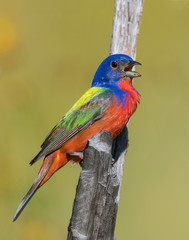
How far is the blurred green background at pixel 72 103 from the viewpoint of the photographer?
5.12m

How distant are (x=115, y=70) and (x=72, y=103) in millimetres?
1470

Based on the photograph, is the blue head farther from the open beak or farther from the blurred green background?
the blurred green background

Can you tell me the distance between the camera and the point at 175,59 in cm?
652

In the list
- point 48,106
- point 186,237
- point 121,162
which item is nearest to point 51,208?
point 121,162

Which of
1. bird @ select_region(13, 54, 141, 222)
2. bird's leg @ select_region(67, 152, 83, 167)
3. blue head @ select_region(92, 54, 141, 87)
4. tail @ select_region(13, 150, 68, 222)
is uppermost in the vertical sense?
blue head @ select_region(92, 54, 141, 87)

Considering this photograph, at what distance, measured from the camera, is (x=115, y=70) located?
4730 mm

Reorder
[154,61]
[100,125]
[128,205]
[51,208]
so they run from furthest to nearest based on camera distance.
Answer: [154,61] < [128,205] < [51,208] < [100,125]

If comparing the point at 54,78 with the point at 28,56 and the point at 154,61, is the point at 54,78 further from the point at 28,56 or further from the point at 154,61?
the point at 154,61

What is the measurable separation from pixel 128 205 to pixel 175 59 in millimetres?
→ 2029

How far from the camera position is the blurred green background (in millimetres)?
5117

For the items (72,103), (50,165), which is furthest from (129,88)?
(72,103)

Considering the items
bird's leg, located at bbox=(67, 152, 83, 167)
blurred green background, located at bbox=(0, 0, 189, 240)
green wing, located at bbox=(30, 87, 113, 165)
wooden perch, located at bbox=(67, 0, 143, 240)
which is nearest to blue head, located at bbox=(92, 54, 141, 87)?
green wing, located at bbox=(30, 87, 113, 165)

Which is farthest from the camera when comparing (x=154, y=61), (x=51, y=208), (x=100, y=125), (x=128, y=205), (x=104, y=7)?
(x=104, y=7)

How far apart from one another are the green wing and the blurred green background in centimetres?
75
